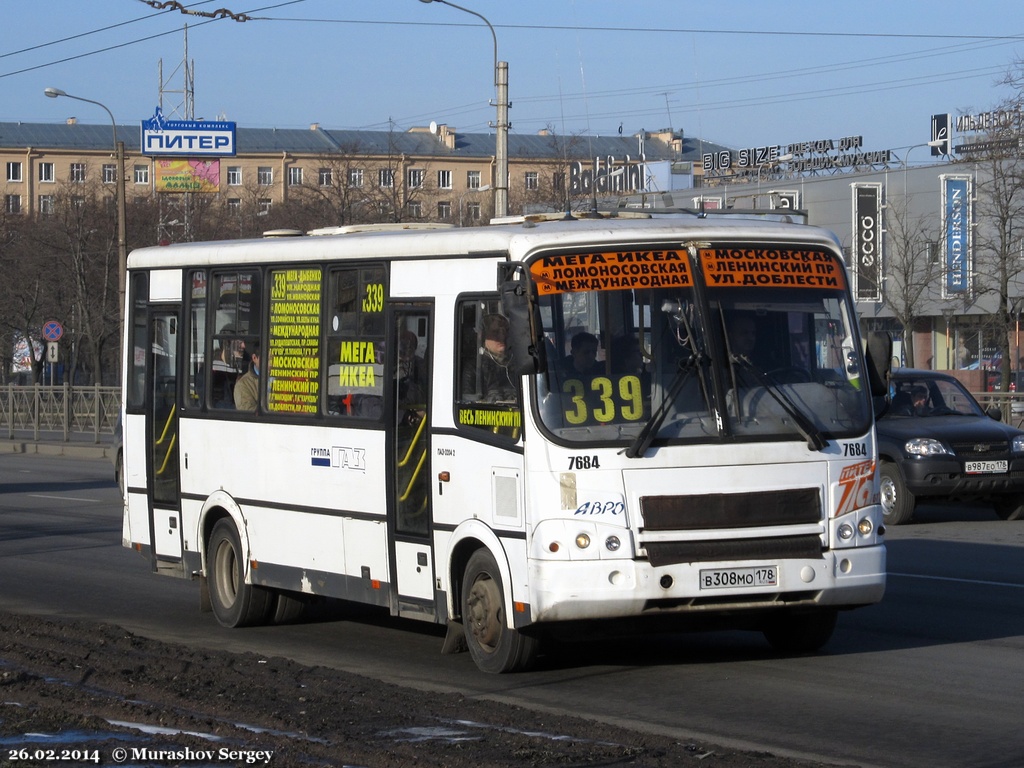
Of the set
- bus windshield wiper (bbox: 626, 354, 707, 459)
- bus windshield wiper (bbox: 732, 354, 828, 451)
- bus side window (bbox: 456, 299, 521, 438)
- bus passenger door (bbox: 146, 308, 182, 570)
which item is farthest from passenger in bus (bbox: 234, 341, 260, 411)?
bus windshield wiper (bbox: 732, 354, 828, 451)

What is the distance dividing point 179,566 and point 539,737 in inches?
234

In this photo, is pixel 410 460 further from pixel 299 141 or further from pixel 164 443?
pixel 299 141

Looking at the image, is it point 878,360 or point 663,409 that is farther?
point 878,360

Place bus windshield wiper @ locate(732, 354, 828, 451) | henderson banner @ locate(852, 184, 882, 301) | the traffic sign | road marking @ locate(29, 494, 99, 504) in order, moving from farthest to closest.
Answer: henderson banner @ locate(852, 184, 882, 301) < the traffic sign < road marking @ locate(29, 494, 99, 504) < bus windshield wiper @ locate(732, 354, 828, 451)

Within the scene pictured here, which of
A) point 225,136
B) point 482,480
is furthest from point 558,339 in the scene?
point 225,136

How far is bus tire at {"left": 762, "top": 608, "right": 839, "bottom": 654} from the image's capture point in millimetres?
9586

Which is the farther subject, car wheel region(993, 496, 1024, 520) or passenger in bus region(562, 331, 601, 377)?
car wheel region(993, 496, 1024, 520)

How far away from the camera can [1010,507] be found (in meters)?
19.1

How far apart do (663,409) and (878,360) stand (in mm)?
1532

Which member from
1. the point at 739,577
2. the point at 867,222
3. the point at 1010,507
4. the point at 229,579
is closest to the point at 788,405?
the point at 739,577

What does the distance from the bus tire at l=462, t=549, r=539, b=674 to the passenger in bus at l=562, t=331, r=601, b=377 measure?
115cm

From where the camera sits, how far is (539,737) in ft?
22.7

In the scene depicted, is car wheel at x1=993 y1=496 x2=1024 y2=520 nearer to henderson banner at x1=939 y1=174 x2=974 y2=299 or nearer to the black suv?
the black suv

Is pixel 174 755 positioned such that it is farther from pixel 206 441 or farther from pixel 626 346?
pixel 206 441
